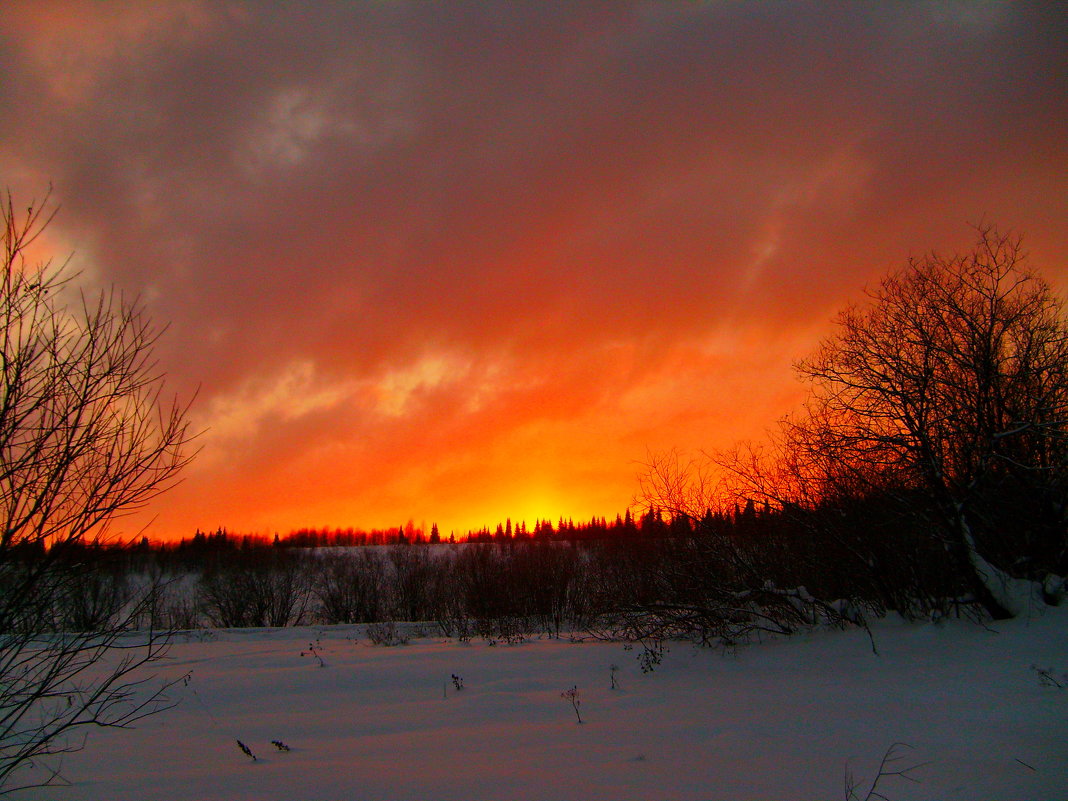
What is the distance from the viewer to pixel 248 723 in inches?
282

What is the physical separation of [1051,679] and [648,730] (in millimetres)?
4121

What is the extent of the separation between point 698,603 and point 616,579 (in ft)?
19.9

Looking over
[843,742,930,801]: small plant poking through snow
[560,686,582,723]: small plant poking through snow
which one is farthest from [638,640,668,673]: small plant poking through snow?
[843,742,930,801]: small plant poking through snow

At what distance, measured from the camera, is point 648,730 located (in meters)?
6.05

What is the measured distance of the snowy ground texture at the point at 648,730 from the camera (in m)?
4.44

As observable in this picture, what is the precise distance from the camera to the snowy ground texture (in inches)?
175

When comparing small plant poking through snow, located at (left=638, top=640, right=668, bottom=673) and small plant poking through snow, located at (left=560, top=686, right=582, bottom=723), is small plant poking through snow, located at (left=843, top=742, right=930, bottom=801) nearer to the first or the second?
small plant poking through snow, located at (left=560, top=686, right=582, bottom=723)

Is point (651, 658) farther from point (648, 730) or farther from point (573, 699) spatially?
point (648, 730)

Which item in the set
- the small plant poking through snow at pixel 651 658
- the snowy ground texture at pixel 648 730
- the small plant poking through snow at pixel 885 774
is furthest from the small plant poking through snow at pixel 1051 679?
the small plant poking through snow at pixel 651 658

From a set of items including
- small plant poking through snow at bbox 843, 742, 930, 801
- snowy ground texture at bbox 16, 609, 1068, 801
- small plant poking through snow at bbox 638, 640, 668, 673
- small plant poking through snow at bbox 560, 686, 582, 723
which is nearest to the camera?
small plant poking through snow at bbox 843, 742, 930, 801

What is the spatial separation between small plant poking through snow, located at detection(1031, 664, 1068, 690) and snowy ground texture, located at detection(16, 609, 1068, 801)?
4.1 inches

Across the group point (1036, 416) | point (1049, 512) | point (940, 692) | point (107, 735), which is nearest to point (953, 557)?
point (1049, 512)

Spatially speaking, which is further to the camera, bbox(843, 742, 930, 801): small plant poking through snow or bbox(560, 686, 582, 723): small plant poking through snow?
bbox(560, 686, 582, 723): small plant poking through snow

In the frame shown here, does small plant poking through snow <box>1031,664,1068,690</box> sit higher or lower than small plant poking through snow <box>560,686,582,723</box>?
higher
